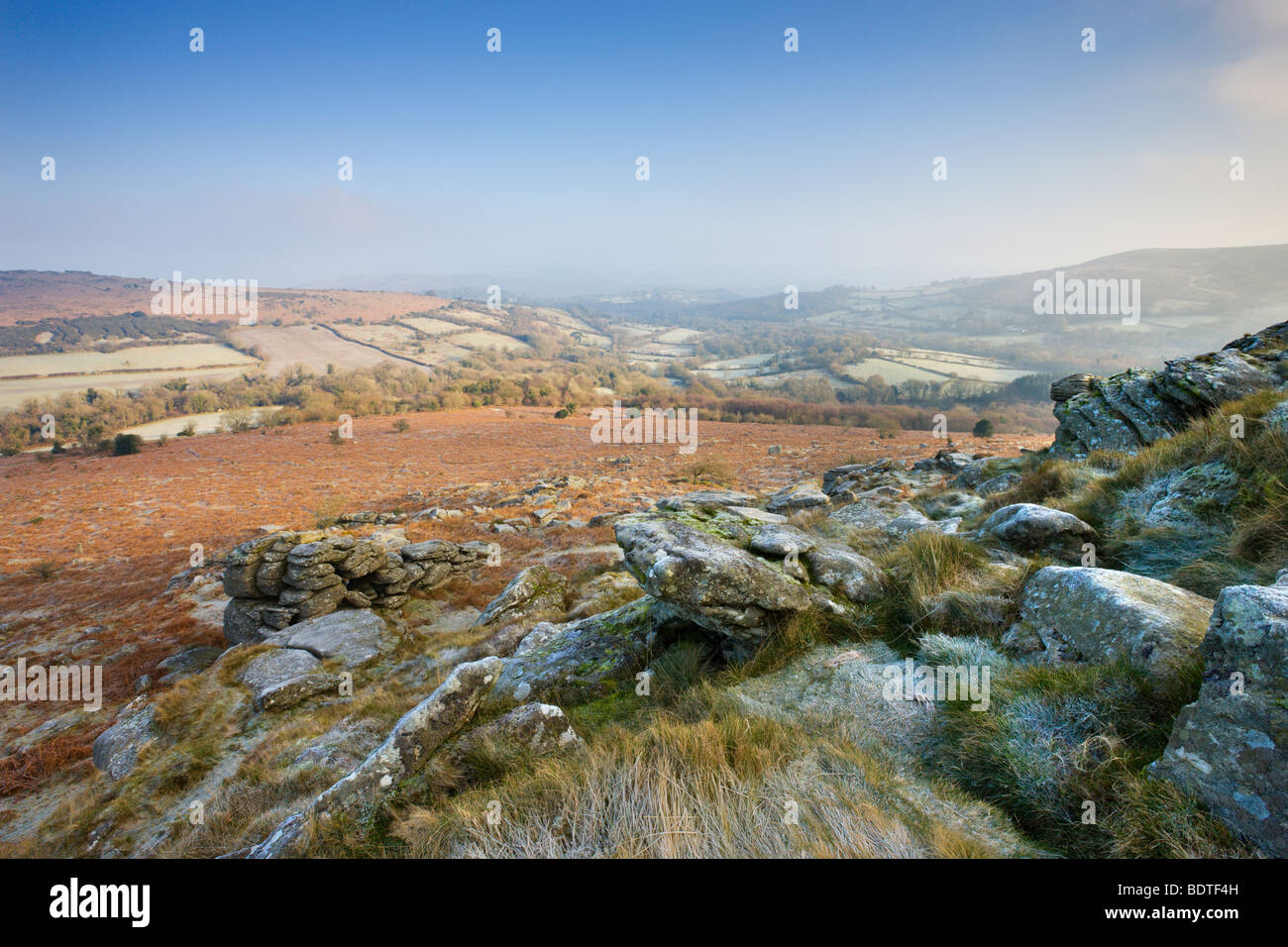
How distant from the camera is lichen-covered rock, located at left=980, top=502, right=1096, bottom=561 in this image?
20.0 ft

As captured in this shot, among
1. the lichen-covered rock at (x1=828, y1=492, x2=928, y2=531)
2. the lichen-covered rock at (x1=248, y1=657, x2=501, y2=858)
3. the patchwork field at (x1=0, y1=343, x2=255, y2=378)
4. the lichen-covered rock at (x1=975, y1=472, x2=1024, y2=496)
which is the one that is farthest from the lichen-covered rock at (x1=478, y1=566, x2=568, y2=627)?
the patchwork field at (x1=0, y1=343, x2=255, y2=378)

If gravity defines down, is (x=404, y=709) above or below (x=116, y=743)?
above

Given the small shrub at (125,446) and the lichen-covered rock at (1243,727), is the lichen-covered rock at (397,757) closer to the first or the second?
the lichen-covered rock at (1243,727)

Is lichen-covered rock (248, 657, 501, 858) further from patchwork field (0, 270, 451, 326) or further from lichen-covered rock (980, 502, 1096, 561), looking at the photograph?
patchwork field (0, 270, 451, 326)

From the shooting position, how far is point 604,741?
3797 millimetres

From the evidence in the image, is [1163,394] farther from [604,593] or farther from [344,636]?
[344,636]

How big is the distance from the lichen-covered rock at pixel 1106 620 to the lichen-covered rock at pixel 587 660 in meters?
3.75

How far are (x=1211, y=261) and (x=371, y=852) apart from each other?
24001 cm

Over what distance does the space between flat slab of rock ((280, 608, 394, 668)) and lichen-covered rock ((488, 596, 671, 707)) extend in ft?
19.0

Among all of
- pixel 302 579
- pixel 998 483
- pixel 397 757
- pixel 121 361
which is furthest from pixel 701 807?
pixel 121 361

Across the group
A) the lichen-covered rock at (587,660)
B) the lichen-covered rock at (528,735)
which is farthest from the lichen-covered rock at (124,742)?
the lichen-covered rock at (528,735)

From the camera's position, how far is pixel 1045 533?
625cm
